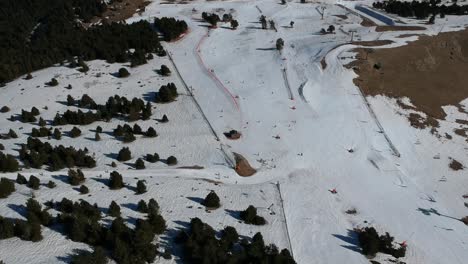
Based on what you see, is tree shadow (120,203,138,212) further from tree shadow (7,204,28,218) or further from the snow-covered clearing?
tree shadow (7,204,28,218)

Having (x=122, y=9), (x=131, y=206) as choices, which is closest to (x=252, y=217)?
(x=131, y=206)

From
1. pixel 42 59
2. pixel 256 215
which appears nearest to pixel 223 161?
pixel 256 215

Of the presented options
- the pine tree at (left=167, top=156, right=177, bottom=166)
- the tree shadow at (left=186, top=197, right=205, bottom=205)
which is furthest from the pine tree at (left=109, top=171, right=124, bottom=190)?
the tree shadow at (left=186, top=197, right=205, bottom=205)

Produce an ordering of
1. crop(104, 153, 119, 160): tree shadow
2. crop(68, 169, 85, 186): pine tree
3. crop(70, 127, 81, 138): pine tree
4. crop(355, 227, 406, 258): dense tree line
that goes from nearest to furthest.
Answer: crop(355, 227, 406, 258): dense tree line
crop(68, 169, 85, 186): pine tree
crop(104, 153, 119, 160): tree shadow
crop(70, 127, 81, 138): pine tree

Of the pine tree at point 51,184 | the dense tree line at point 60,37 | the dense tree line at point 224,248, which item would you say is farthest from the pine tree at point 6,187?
the dense tree line at point 60,37

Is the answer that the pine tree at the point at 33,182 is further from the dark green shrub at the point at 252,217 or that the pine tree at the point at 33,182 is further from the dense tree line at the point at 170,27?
the dense tree line at the point at 170,27

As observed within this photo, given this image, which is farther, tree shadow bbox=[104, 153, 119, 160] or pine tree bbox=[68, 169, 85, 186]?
tree shadow bbox=[104, 153, 119, 160]

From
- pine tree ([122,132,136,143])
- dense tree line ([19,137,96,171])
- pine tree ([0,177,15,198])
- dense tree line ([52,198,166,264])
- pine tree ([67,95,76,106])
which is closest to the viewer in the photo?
dense tree line ([52,198,166,264])

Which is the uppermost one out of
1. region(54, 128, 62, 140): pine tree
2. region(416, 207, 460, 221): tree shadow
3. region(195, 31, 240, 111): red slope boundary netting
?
region(195, 31, 240, 111): red slope boundary netting
